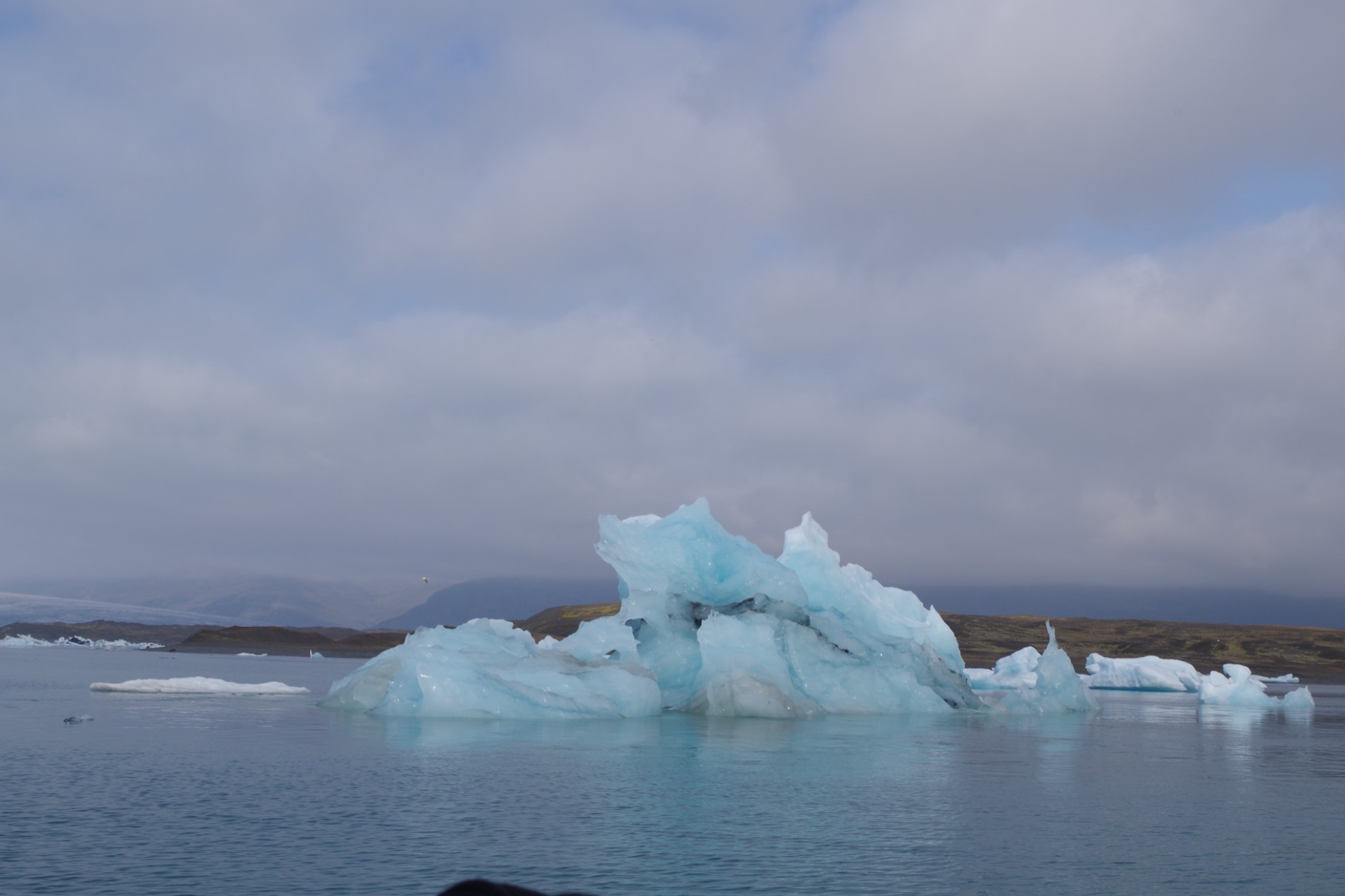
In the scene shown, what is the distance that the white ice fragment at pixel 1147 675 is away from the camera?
50.0 metres

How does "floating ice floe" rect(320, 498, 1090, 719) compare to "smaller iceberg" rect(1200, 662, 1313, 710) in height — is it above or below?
above

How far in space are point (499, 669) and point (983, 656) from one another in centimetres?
5330

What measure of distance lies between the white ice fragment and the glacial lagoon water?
3363cm

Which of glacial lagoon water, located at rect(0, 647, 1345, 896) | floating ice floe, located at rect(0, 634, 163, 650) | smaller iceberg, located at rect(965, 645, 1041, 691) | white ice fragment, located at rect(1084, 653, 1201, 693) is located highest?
glacial lagoon water, located at rect(0, 647, 1345, 896)

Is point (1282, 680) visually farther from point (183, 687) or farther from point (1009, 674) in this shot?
point (183, 687)

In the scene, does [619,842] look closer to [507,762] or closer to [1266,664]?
[507,762]

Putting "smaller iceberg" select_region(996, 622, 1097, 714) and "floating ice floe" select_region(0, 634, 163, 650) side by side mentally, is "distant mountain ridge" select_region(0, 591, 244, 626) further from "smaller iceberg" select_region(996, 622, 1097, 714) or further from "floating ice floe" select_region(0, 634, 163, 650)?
"smaller iceberg" select_region(996, 622, 1097, 714)

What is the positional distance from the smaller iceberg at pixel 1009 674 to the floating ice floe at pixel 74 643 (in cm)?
7015

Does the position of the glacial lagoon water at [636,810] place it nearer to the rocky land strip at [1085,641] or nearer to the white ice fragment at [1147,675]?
the white ice fragment at [1147,675]

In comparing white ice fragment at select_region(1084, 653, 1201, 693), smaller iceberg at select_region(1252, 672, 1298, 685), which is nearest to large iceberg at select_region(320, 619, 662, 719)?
white ice fragment at select_region(1084, 653, 1201, 693)

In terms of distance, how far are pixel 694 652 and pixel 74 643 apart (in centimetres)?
10489

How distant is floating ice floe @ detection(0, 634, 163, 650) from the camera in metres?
91.6

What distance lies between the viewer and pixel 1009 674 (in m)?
44.2

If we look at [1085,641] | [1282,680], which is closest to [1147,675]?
[1282,680]
